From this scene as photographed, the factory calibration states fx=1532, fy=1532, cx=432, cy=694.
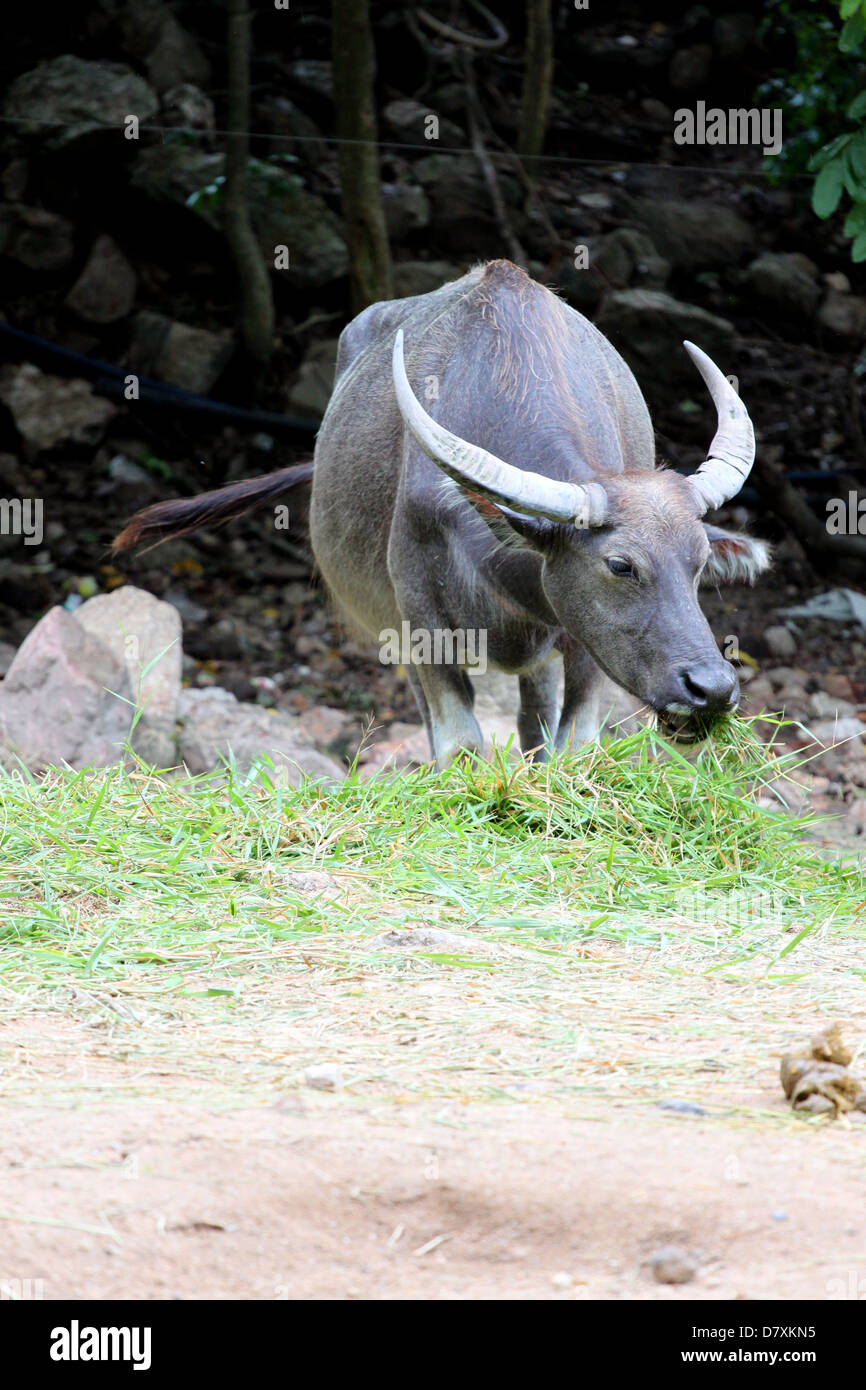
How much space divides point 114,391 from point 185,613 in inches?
76.0

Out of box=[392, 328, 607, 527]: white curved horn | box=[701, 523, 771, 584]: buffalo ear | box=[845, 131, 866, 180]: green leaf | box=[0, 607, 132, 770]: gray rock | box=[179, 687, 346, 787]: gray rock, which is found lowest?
box=[179, 687, 346, 787]: gray rock

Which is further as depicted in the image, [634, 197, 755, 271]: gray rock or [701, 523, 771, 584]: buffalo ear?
[634, 197, 755, 271]: gray rock

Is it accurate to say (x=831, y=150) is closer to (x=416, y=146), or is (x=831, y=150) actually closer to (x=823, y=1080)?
(x=416, y=146)

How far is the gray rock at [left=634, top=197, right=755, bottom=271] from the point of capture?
13.4m

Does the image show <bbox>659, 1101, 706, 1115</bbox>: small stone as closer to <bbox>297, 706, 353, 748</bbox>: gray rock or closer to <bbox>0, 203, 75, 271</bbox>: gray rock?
<bbox>297, 706, 353, 748</bbox>: gray rock

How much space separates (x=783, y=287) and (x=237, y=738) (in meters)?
7.63

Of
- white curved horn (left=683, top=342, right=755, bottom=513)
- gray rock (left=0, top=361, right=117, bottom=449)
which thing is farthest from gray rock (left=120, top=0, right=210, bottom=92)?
white curved horn (left=683, top=342, right=755, bottom=513)

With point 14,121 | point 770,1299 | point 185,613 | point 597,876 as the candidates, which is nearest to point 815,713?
point 185,613

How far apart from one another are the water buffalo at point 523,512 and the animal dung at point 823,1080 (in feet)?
5.57

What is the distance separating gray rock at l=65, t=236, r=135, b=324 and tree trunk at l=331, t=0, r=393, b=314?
2511mm

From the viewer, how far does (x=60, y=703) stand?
278 inches

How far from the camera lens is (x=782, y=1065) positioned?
9.20 feet

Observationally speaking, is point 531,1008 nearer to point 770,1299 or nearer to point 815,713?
point 770,1299

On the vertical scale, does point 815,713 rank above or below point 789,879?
below
